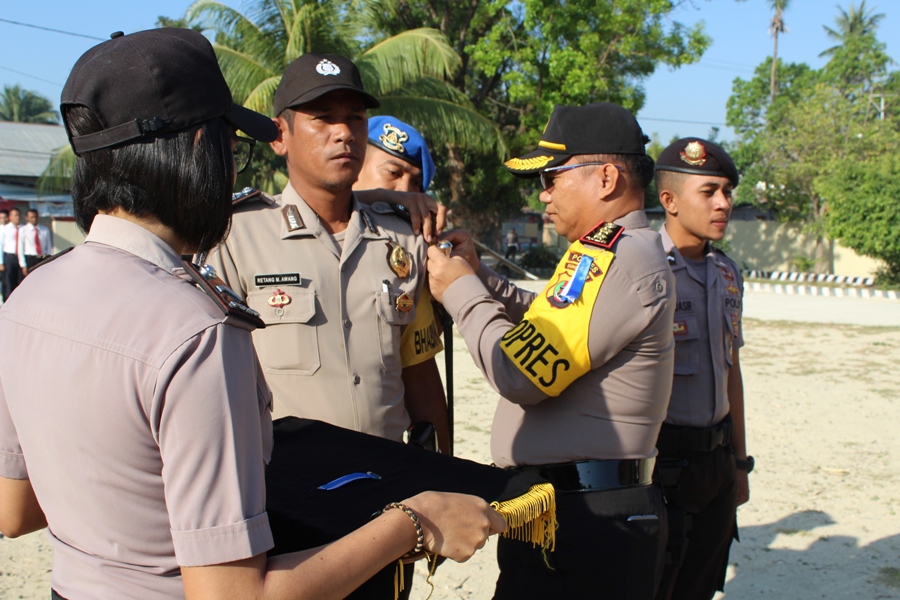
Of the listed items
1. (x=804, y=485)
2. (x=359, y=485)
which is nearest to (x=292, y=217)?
(x=359, y=485)

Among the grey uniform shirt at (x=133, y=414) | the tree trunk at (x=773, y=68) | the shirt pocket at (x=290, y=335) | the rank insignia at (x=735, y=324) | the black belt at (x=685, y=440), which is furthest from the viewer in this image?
the tree trunk at (x=773, y=68)

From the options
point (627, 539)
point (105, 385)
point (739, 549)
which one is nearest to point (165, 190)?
point (105, 385)

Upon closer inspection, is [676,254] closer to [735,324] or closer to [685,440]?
[735,324]

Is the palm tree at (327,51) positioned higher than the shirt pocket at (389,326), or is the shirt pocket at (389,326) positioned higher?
the palm tree at (327,51)

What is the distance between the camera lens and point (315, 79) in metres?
2.30

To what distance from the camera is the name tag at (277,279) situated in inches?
88.7

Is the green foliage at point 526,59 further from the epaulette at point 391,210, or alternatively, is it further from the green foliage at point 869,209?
the epaulette at point 391,210

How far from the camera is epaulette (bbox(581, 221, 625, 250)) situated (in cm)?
211

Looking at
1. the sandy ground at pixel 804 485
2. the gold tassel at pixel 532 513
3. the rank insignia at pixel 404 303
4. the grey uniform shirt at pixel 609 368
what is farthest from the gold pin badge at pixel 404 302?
the sandy ground at pixel 804 485

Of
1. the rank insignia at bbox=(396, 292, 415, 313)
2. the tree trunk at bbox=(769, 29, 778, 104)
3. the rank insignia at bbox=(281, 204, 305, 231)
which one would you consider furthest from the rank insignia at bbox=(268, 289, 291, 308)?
the tree trunk at bbox=(769, 29, 778, 104)

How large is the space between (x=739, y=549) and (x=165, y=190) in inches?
152

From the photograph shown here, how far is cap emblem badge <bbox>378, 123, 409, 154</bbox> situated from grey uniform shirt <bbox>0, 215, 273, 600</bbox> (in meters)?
2.24

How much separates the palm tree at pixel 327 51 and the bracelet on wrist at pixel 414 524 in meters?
12.4

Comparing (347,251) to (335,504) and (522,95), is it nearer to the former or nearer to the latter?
(335,504)
